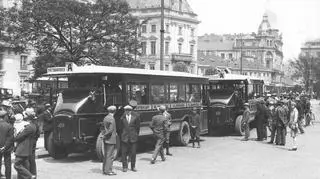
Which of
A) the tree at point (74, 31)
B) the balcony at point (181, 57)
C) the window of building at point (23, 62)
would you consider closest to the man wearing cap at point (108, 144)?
the tree at point (74, 31)

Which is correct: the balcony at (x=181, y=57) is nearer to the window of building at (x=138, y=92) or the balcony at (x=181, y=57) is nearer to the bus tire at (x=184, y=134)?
the bus tire at (x=184, y=134)

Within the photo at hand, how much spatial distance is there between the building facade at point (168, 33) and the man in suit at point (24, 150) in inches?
3514

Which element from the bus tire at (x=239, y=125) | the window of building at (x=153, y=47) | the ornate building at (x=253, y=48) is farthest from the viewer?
the ornate building at (x=253, y=48)

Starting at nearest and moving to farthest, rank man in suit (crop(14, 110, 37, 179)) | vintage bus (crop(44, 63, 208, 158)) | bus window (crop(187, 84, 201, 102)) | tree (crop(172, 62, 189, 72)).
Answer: man in suit (crop(14, 110, 37, 179)) < vintage bus (crop(44, 63, 208, 158)) < bus window (crop(187, 84, 201, 102)) < tree (crop(172, 62, 189, 72))

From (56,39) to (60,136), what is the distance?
1677 centimetres

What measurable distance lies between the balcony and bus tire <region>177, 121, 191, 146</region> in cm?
8329

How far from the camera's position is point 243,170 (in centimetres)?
1368

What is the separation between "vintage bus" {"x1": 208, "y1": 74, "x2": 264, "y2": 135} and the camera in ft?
75.6

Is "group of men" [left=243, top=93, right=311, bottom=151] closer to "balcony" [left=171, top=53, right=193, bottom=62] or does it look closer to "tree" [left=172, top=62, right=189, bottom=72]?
"tree" [left=172, top=62, right=189, bottom=72]

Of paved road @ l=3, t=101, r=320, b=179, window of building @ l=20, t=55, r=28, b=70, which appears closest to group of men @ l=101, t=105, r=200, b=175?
paved road @ l=3, t=101, r=320, b=179

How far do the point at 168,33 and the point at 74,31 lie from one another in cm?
7361

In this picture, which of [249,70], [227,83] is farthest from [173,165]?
[249,70]

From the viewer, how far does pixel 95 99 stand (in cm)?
1529

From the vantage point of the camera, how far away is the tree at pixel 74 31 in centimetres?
2898
